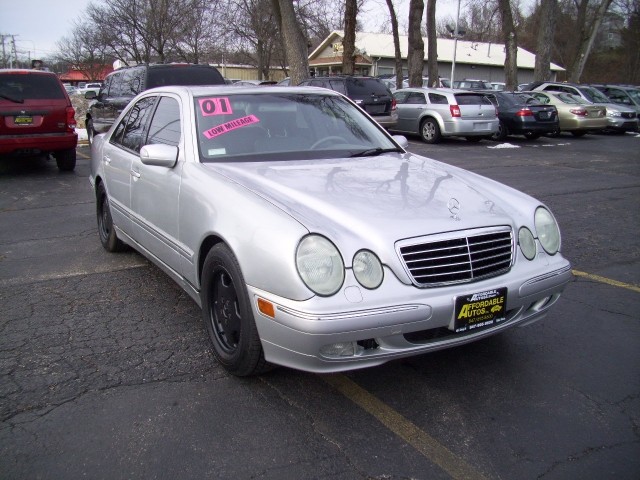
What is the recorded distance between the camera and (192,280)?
3.50 m

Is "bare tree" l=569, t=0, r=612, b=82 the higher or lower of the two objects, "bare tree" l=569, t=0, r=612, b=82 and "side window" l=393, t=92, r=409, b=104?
the higher

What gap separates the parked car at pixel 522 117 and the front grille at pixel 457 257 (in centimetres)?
1463

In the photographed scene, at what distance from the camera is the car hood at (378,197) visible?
282cm

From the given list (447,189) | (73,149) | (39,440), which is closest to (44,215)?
(73,149)

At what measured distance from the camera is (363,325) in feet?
8.43

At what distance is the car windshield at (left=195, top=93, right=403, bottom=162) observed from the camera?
386 centimetres

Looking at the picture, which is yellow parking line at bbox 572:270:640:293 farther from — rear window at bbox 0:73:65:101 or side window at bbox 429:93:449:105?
side window at bbox 429:93:449:105

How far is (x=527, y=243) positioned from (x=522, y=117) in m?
14.7

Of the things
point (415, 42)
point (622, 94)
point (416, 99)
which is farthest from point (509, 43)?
point (416, 99)

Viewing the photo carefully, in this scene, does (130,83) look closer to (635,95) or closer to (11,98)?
(11,98)

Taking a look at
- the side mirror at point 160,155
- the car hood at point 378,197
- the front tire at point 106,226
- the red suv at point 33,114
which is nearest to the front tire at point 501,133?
the red suv at point 33,114

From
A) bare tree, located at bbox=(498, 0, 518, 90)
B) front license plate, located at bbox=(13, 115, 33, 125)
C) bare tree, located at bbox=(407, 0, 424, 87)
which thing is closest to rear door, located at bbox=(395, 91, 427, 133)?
bare tree, located at bbox=(407, 0, 424, 87)

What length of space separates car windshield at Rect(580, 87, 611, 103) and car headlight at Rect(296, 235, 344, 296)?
20.7m

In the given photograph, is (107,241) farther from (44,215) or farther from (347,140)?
(347,140)
